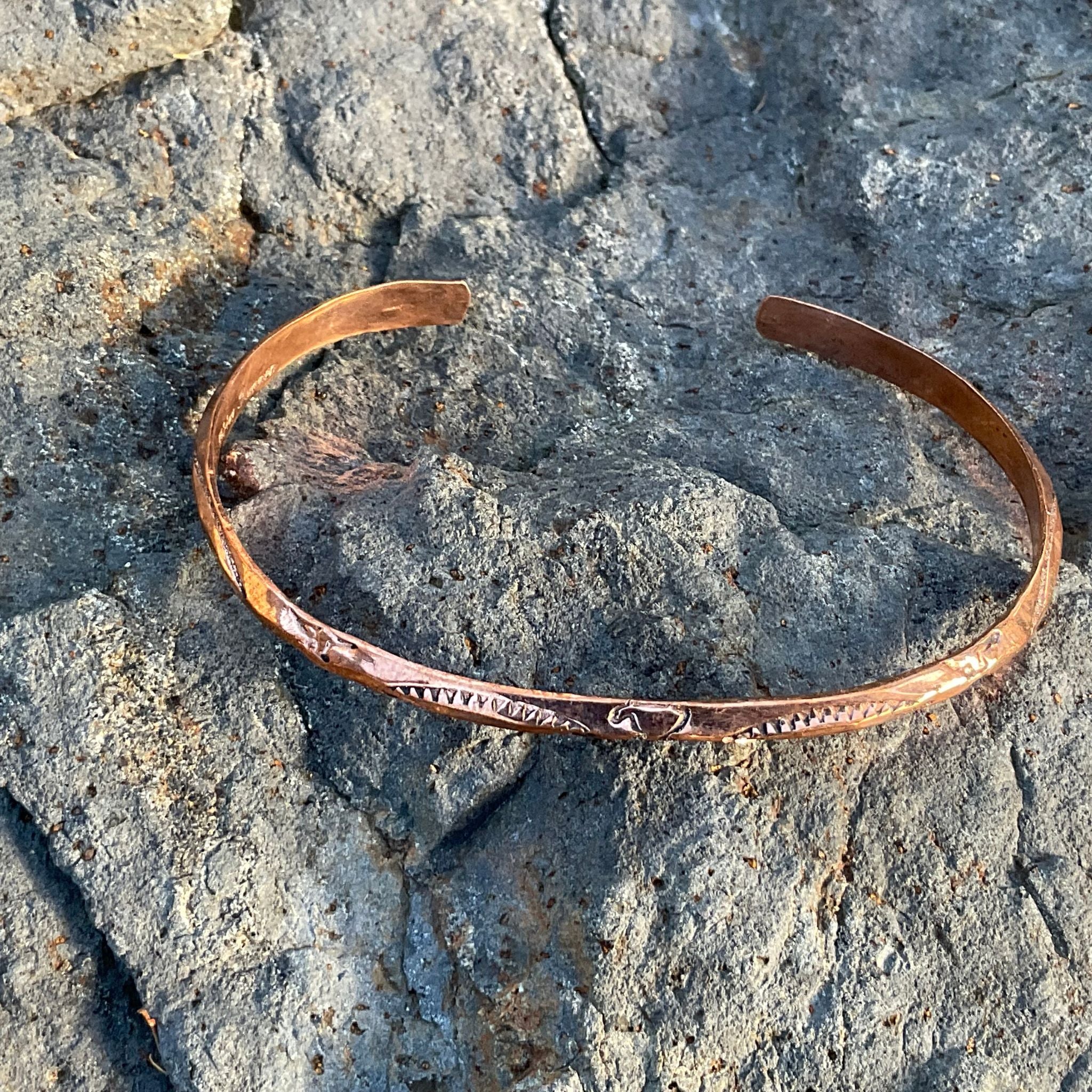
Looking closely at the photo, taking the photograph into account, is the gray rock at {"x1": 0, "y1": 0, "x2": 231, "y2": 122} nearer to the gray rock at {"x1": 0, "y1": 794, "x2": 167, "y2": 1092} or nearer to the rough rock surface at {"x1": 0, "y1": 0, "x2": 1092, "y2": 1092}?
the rough rock surface at {"x1": 0, "y1": 0, "x2": 1092, "y2": 1092}

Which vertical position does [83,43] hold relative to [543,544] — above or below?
above

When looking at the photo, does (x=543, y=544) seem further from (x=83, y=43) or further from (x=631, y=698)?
(x=83, y=43)

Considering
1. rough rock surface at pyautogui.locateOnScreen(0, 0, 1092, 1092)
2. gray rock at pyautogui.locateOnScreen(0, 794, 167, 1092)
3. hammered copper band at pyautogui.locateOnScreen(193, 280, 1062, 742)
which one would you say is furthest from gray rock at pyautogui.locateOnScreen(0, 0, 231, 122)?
gray rock at pyautogui.locateOnScreen(0, 794, 167, 1092)

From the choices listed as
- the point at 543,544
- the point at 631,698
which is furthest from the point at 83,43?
the point at 631,698

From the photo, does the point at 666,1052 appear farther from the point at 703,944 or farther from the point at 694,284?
the point at 694,284

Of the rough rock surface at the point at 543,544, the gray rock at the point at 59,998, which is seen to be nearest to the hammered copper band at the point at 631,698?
the rough rock surface at the point at 543,544
